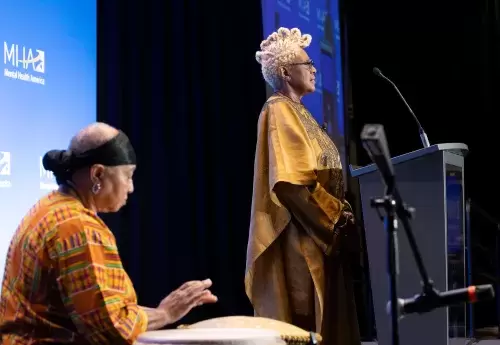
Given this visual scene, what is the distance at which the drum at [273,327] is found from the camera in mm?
2236

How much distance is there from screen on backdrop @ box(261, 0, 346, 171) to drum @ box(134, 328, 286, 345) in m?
3.32

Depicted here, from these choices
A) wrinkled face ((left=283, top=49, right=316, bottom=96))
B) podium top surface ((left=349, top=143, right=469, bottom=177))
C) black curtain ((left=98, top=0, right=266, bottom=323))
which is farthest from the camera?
black curtain ((left=98, top=0, right=266, bottom=323))

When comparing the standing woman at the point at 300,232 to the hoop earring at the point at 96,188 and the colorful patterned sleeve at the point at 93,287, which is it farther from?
the colorful patterned sleeve at the point at 93,287

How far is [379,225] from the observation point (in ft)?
11.1

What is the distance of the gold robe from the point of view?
361 centimetres

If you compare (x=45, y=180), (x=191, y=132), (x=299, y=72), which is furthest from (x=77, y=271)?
(x=191, y=132)

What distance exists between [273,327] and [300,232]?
1.40 meters

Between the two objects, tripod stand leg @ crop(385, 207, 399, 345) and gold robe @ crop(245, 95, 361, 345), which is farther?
gold robe @ crop(245, 95, 361, 345)

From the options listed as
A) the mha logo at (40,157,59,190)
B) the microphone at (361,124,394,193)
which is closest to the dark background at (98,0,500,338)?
the mha logo at (40,157,59,190)

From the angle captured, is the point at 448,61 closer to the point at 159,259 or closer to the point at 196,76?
the point at 196,76

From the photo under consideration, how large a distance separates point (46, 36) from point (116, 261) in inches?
77.7

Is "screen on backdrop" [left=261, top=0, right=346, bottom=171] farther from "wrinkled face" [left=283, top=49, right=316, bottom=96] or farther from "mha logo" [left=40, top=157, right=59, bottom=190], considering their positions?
"mha logo" [left=40, top=157, right=59, bottom=190]

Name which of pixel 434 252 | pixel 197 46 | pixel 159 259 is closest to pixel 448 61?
pixel 197 46

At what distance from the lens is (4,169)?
3.45 m
